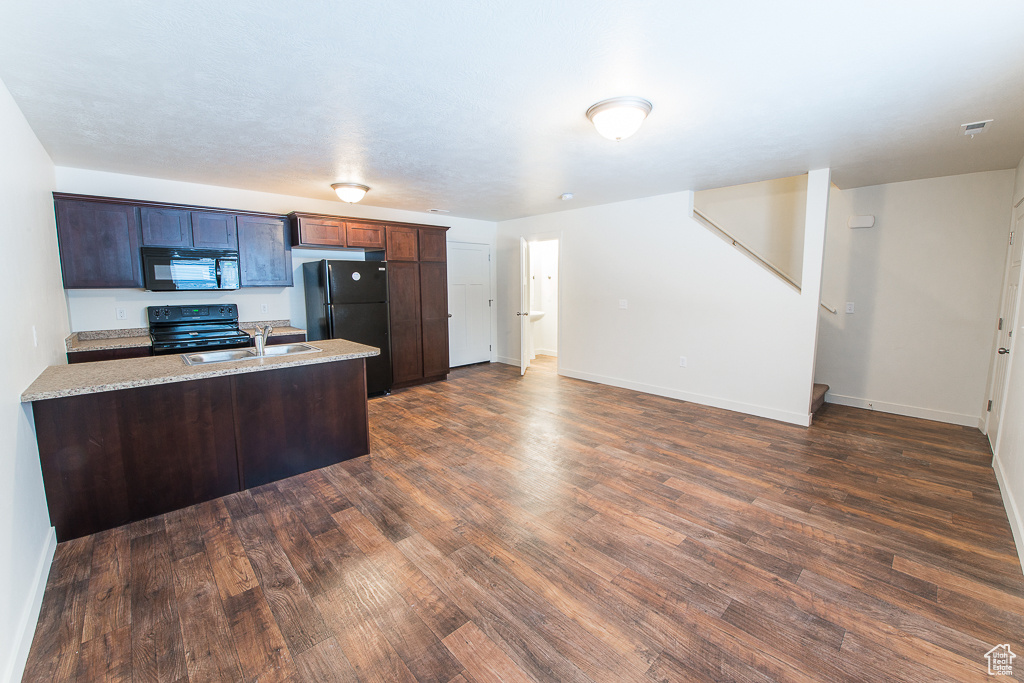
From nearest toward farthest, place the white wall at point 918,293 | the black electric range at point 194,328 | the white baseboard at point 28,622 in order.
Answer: the white baseboard at point 28,622
the white wall at point 918,293
the black electric range at point 194,328

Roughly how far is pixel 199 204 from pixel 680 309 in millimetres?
5269

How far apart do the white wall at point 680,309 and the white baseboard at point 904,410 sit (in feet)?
3.44

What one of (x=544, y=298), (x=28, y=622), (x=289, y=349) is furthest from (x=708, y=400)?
(x=28, y=622)

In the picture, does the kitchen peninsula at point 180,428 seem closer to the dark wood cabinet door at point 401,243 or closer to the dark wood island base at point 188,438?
the dark wood island base at point 188,438

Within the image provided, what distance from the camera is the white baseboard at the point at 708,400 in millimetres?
3995

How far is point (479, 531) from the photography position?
2293 millimetres

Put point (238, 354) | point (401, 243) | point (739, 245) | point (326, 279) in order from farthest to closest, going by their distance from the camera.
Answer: point (401, 243) < point (326, 279) < point (739, 245) < point (238, 354)

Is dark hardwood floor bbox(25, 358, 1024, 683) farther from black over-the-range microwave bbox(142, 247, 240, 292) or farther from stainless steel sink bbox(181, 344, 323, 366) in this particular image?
black over-the-range microwave bbox(142, 247, 240, 292)

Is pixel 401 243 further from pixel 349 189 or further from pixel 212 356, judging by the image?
pixel 212 356

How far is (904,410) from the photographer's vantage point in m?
4.16

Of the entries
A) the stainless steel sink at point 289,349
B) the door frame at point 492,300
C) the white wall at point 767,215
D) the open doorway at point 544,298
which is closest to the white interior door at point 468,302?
the door frame at point 492,300

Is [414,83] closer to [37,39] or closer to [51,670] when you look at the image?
[37,39]

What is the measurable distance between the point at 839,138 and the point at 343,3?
313 centimetres

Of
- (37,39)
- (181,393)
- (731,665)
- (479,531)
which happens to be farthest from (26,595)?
(731,665)
